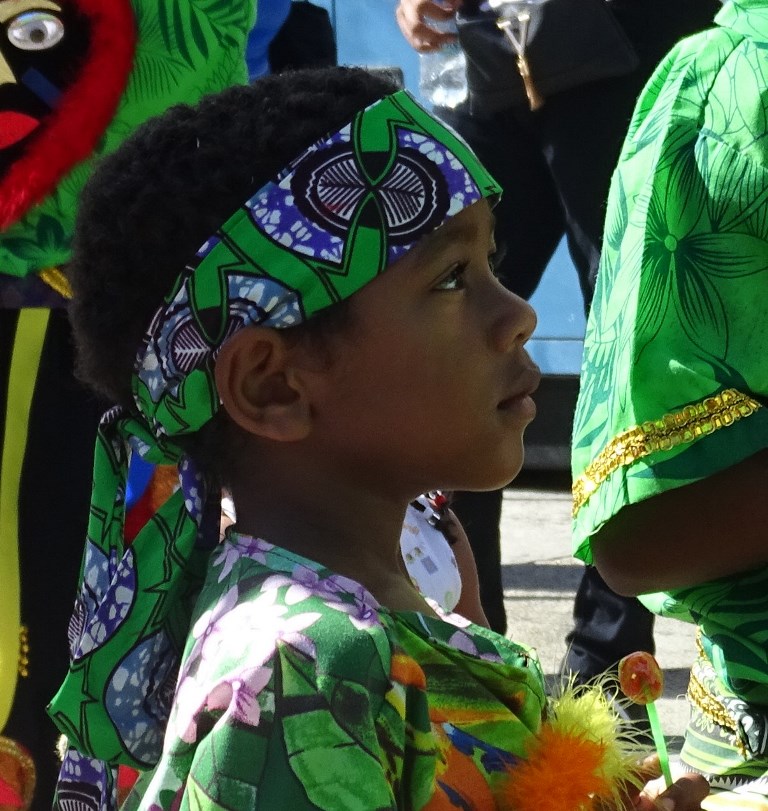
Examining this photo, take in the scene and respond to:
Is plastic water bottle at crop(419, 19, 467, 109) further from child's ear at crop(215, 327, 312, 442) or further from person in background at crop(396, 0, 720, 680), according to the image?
child's ear at crop(215, 327, 312, 442)

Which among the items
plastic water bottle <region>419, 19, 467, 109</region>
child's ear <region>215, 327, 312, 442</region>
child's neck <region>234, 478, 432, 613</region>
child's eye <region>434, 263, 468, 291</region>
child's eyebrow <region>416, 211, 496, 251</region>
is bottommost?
plastic water bottle <region>419, 19, 467, 109</region>

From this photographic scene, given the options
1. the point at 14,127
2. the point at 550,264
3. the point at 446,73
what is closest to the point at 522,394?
the point at 14,127

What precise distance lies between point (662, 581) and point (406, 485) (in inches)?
18.0

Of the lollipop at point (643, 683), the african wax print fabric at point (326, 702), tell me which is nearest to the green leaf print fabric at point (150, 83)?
the african wax print fabric at point (326, 702)

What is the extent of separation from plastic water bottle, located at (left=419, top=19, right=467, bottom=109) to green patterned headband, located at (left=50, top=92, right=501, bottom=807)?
1931mm

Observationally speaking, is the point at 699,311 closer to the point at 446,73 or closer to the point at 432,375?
the point at 432,375

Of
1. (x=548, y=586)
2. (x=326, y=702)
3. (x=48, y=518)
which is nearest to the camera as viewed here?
(x=326, y=702)

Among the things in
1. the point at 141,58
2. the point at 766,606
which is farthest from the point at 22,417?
the point at 766,606

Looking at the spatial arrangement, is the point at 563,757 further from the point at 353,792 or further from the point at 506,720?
the point at 353,792

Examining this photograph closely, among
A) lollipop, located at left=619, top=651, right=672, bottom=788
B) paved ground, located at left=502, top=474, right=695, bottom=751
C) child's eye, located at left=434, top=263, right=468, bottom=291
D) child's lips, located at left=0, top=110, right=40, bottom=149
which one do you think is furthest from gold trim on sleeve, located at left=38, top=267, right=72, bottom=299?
paved ground, located at left=502, top=474, right=695, bottom=751

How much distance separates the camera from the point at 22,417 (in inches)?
92.4

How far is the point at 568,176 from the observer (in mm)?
3166

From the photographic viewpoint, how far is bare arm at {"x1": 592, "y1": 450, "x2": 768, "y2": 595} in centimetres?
168

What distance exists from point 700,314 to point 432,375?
0.45 meters
